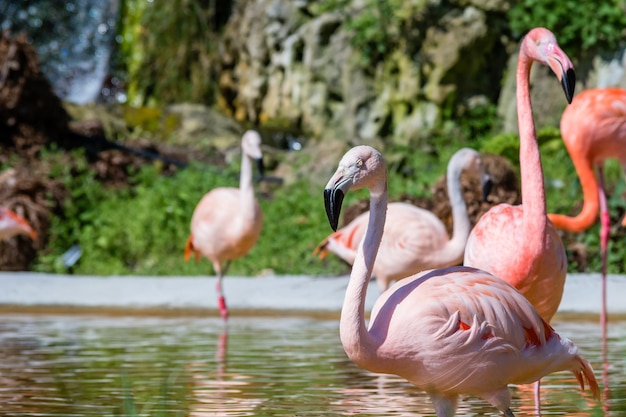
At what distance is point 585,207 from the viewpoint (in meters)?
7.57

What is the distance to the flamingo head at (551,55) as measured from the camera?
4328 millimetres

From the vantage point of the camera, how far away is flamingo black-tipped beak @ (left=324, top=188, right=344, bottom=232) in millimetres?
3363

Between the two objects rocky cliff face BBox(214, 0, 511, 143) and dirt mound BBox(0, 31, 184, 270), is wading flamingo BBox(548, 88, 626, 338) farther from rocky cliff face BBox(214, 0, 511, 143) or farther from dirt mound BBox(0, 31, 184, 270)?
rocky cliff face BBox(214, 0, 511, 143)

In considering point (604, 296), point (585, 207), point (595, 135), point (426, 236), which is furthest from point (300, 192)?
point (604, 296)

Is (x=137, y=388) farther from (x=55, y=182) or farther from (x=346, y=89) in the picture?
(x=346, y=89)

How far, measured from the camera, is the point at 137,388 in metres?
5.02

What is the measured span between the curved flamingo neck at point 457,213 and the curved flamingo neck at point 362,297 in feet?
10.6

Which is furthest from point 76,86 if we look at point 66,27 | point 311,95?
point 311,95

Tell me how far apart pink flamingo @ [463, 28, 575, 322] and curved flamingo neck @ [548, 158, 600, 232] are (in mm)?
2037

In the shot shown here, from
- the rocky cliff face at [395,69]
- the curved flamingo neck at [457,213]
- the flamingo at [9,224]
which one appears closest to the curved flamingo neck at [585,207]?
the curved flamingo neck at [457,213]

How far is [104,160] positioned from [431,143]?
4.19 metres

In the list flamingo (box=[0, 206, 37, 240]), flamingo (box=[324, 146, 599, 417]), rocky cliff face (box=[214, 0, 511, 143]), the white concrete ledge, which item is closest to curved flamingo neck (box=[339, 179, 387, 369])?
flamingo (box=[324, 146, 599, 417])

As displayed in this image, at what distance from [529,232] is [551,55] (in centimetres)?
71

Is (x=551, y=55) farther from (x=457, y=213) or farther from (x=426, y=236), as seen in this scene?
(x=426, y=236)
